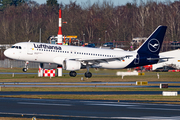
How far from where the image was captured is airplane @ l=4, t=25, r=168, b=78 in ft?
155

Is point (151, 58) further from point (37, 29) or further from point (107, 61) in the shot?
point (37, 29)

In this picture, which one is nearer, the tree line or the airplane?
the airplane

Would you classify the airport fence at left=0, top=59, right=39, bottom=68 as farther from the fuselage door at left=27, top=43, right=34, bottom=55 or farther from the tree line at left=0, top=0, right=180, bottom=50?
the fuselage door at left=27, top=43, right=34, bottom=55

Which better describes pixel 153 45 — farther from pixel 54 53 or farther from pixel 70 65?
pixel 54 53

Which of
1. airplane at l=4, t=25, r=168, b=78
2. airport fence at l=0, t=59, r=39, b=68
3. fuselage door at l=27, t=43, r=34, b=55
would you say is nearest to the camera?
fuselage door at l=27, t=43, r=34, b=55

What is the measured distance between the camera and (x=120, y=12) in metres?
169

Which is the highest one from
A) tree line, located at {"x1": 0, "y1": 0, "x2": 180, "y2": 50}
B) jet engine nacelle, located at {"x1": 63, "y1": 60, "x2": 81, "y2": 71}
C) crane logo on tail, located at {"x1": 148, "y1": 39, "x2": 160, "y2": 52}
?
tree line, located at {"x1": 0, "y1": 0, "x2": 180, "y2": 50}

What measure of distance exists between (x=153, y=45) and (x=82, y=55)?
12.6 m

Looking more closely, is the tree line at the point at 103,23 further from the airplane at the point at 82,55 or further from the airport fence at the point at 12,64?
the airplane at the point at 82,55

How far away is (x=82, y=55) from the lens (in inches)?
1986

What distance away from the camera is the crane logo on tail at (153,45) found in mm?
54688

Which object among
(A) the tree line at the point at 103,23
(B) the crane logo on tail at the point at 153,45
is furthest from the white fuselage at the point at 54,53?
(A) the tree line at the point at 103,23

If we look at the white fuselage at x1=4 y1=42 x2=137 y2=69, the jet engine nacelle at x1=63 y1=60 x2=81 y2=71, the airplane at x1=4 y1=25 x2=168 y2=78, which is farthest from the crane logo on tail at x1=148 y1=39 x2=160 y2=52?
the jet engine nacelle at x1=63 y1=60 x2=81 y2=71

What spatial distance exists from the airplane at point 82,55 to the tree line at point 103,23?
7602 cm
